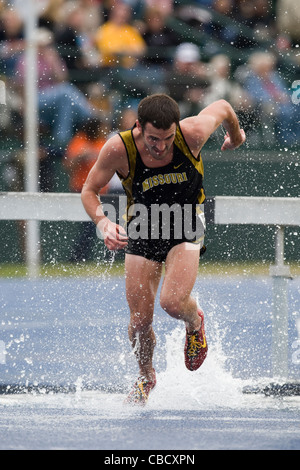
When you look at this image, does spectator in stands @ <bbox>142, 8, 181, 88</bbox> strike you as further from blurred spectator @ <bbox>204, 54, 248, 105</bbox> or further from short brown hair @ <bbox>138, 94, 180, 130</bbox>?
short brown hair @ <bbox>138, 94, 180, 130</bbox>

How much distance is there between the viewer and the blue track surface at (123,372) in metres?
5.51

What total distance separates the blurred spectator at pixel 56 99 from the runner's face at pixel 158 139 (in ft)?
19.6

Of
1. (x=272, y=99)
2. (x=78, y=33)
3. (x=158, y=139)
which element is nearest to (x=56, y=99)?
(x=78, y=33)

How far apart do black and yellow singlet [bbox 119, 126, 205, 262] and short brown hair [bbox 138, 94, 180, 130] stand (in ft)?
0.70

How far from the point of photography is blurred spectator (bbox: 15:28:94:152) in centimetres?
1223

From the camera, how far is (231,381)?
7.29 metres

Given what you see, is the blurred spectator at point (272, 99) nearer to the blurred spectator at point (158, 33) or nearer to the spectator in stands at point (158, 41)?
the spectator in stands at point (158, 41)

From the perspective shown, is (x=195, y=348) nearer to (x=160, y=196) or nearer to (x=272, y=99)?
(x=160, y=196)

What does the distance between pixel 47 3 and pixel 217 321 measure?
5.09 m

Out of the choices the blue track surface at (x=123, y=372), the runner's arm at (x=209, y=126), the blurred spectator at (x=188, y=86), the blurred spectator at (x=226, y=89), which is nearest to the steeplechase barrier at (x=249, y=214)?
the blue track surface at (x=123, y=372)

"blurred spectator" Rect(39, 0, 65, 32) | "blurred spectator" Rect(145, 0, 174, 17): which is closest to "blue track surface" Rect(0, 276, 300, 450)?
"blurred spectator" Rect(39, 0, 65, 32)

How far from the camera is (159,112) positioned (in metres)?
6.27

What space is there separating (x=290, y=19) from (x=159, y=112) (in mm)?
7968
